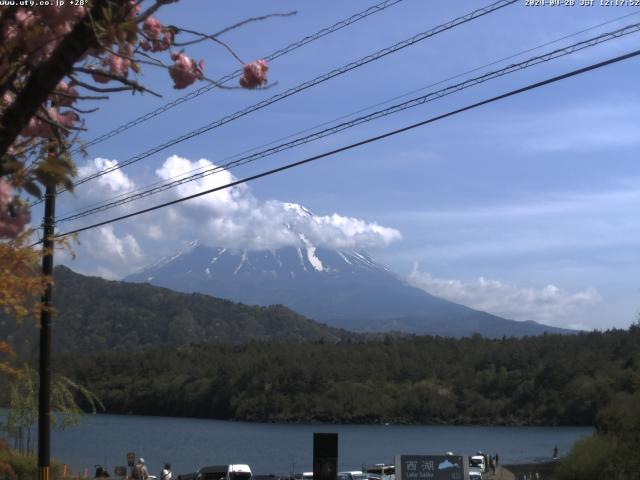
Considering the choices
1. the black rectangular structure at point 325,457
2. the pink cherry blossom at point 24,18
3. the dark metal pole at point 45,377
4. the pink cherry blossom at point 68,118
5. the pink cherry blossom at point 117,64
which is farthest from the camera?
the dark metal pole at point 45,377

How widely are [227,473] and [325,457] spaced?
1873cm

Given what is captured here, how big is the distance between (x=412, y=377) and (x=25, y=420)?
108550mm

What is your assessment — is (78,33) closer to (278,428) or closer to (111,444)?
(111,444)

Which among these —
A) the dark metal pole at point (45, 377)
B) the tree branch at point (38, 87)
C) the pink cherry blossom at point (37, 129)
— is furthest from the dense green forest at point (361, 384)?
the tree branch at point (38, 87)

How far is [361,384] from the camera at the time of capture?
121625 millimetres

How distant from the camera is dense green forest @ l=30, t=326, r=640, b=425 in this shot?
4446 inches

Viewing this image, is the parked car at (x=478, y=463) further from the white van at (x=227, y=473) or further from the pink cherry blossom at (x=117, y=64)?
the pink cherry blossom at (x=117, y=64)

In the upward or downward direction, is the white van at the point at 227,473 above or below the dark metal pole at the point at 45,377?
below

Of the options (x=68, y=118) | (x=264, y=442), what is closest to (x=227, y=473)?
(x=68, y=118)

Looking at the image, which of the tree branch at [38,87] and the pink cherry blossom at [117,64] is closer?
the tree branch at [38,87]

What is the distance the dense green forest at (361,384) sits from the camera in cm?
11294

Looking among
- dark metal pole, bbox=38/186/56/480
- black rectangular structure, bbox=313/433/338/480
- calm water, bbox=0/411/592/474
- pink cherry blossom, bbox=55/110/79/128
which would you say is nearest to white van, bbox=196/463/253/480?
dark metal pole, bbox=38/186/56/480

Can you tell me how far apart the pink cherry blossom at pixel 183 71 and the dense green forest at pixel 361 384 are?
346 feet

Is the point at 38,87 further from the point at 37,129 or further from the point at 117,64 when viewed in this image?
the point at 117,64
